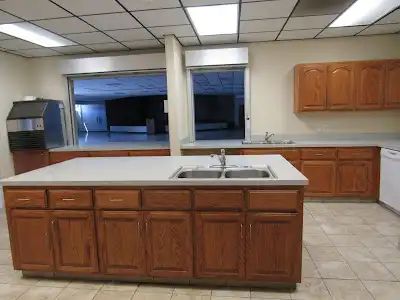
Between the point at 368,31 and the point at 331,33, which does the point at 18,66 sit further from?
the point at 368,31

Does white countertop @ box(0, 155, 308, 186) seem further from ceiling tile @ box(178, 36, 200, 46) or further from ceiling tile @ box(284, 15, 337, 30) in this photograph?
ceiling tile @ box(178, 36, 200, 46)

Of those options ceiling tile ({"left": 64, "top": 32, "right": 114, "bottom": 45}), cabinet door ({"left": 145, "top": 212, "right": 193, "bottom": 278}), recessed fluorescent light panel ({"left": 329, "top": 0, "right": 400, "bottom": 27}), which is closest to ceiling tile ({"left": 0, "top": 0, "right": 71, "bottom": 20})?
ceiling tile ({"left": 64, "top": 32, "right": 114, "bottom": 45})

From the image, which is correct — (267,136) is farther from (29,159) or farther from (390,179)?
(29,159)

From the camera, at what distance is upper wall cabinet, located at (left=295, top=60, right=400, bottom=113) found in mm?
4008

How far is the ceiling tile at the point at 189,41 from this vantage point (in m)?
4.09

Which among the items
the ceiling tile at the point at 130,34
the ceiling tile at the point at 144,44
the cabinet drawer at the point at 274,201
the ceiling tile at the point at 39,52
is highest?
the ceiling tile at the point at 144,44

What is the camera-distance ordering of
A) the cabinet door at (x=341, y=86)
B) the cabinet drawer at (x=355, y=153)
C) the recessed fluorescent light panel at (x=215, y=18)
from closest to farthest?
the recessed fluorescent light panel at (x=215, y=18) → the cabinet drawer at (x=355, y=153) → the cabinet door at (x=341, y=86)

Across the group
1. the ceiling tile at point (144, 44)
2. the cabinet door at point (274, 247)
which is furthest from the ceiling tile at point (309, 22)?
the cabinet door at point (274, 247)

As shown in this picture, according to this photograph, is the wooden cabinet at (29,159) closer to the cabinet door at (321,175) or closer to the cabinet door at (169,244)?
the cabinet door at (169,244)

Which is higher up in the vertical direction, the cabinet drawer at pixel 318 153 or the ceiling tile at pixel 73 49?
the ceiling tile at pixel 73 49

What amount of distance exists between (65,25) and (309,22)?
299cm

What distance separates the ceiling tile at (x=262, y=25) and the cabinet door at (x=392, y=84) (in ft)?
5.59

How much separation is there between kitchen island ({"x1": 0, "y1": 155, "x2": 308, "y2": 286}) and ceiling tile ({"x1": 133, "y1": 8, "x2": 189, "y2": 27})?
181cm

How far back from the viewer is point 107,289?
85.6 inches
